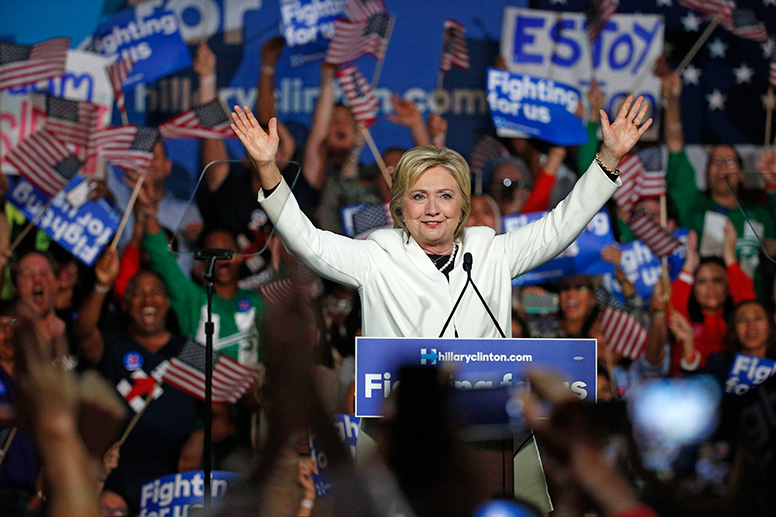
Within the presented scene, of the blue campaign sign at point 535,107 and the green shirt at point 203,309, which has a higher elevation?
the blue campaign sign at point 535,107

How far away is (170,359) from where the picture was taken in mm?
4965

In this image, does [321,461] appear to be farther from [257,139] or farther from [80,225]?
[80,225]

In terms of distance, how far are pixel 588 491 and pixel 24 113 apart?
613cm

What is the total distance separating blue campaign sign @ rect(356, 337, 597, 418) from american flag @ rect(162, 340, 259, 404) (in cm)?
278

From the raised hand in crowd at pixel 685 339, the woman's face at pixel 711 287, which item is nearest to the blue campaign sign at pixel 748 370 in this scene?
the raised hand in crowd at pixel 685 339

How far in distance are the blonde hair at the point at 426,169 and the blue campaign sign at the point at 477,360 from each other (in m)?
0.68

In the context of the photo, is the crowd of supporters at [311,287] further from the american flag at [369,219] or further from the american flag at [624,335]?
the american flag at [369,219]

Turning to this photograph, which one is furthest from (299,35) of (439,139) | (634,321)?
(634,321)

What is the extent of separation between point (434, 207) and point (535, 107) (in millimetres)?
3725

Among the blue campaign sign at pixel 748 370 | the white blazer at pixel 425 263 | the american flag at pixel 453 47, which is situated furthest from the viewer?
the american flag at pixel 453 47

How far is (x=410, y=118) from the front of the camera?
619cm

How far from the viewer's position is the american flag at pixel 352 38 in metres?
6.14

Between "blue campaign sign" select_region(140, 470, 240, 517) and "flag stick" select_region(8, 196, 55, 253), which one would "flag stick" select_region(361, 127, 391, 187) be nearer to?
"flag stick" select_region(8, 196, 55, 253)

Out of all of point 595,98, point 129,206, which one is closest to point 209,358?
point 129,206
